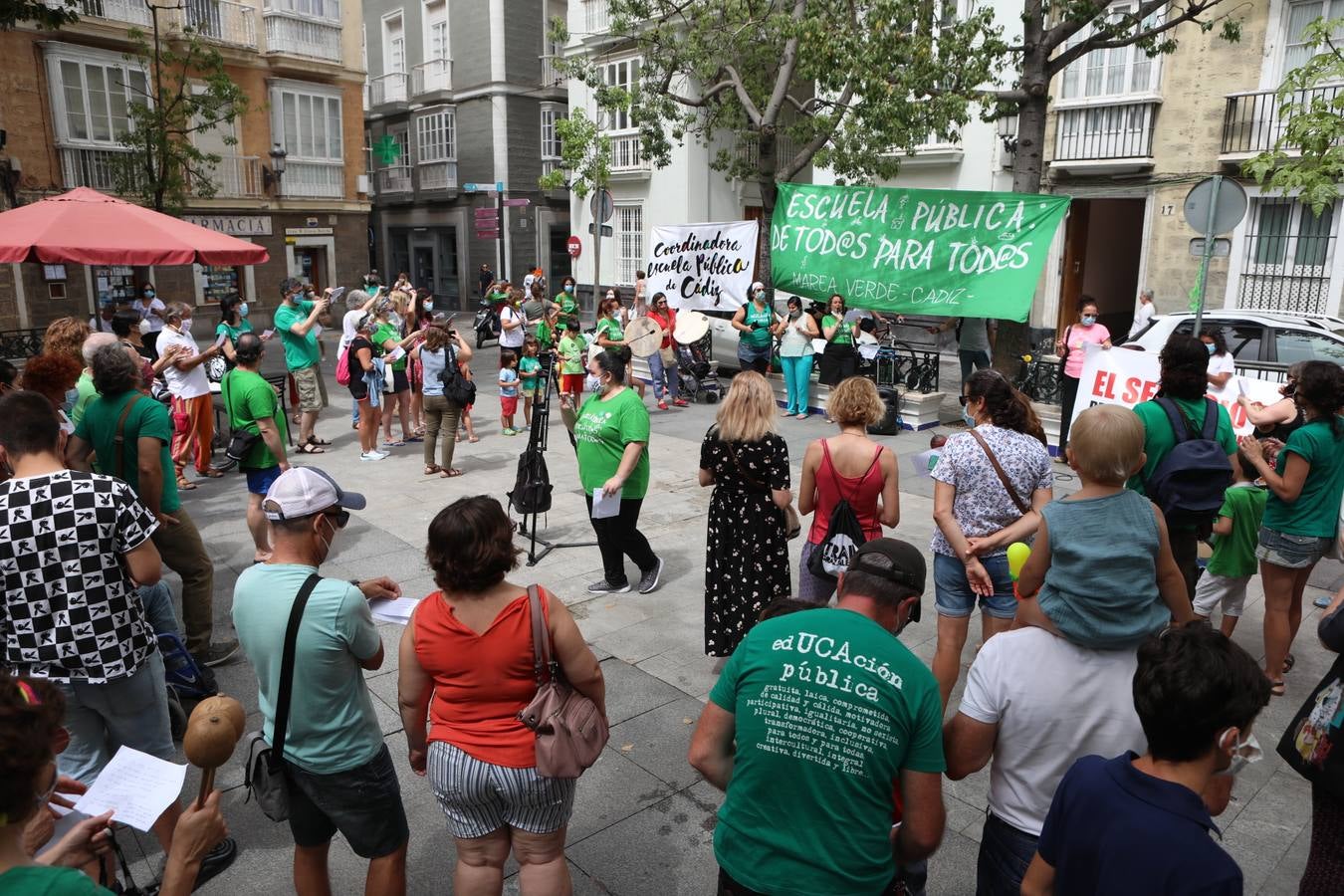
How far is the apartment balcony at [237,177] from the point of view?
24.4 meters

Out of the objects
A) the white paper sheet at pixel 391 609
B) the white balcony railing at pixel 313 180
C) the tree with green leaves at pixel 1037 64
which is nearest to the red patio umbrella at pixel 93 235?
the white paper sheet at pixel 391 609

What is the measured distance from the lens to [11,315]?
20.4 m

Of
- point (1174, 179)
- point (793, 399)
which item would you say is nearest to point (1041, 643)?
point (793, 399)

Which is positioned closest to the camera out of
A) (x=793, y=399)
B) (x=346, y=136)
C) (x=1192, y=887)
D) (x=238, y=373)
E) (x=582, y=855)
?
(x=1192, y=887)

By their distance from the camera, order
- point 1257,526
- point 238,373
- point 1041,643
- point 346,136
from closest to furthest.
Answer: point 1041,643, point 1257,526, point 238,373, point 346,136

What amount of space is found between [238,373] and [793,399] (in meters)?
7.73

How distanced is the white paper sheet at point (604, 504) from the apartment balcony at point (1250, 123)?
605 inches

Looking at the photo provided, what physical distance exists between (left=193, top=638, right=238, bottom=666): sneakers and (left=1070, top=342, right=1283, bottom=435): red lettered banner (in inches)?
254

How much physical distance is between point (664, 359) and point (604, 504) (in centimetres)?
755

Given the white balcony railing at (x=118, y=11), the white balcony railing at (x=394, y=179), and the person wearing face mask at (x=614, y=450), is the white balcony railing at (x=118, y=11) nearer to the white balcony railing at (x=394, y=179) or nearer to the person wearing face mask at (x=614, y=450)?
the white balcony railing at (x=394, y=179)

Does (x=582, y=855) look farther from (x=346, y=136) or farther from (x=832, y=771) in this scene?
(x=346, y=136)

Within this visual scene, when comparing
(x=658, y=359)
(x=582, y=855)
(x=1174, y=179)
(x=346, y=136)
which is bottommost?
(x=582, y=855)

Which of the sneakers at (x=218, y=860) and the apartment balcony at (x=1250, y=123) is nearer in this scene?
the sneakers at (x=218, y=860)

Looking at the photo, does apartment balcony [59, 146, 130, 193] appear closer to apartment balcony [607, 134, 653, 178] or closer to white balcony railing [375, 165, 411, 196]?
white balcony railing [375, 165, 411, 196]
